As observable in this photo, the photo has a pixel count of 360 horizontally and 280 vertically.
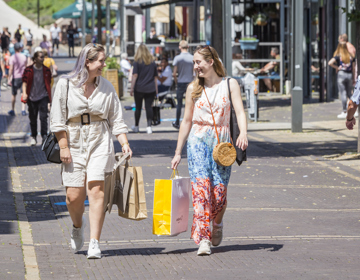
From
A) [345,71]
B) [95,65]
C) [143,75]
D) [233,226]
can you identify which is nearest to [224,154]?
[95,65]

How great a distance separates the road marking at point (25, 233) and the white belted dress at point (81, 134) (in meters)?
0.66

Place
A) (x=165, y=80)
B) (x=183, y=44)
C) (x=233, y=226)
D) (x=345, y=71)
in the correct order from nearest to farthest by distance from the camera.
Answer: (x=233, y=226) < (x=183, y=44) < (x=345, y=71) < (x=165, y=80)

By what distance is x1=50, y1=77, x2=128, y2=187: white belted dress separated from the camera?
596cm

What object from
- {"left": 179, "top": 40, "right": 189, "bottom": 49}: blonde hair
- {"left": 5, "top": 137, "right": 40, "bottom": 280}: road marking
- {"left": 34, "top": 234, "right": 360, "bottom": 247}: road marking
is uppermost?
{"left": 179, "top": 40, "right": 189, "bottom": 49}: blonde hair

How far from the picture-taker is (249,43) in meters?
25.1

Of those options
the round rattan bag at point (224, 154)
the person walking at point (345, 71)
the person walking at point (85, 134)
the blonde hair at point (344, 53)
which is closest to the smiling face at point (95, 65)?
the person walking at point (85, 134)

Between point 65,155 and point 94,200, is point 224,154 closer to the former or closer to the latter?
point 94,200

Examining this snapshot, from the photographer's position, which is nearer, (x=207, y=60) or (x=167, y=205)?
(x=167, y=205)

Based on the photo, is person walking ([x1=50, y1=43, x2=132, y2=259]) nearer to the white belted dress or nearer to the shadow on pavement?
the white belted dress

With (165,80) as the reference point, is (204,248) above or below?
below

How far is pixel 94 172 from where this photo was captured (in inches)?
234

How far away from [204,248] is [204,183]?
1.71 ft

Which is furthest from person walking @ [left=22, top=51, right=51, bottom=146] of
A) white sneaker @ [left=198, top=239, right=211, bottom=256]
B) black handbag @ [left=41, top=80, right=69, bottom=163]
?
white sneaker @ [left=198, top=239, right=211, bottom=256]

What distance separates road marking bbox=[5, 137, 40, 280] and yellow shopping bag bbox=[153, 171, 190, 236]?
101 centimetres
